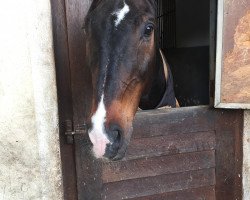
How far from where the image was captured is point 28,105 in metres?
1.83

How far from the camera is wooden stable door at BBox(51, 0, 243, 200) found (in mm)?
1828

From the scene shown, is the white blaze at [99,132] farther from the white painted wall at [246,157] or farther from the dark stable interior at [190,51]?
the dark stable interior at [190,51]

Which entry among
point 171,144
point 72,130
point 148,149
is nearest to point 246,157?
point 171,144

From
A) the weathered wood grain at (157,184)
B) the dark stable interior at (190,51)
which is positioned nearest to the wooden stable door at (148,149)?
the weathered wood grain at (157,184)

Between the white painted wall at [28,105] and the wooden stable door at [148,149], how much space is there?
6 cm

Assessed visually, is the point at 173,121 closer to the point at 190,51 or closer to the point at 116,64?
the point at 116,64

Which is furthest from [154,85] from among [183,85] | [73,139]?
[183,85]

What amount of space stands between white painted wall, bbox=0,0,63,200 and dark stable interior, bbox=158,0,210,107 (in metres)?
1.69

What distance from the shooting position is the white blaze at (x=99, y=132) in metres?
1.31

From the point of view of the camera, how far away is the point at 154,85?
2180mm

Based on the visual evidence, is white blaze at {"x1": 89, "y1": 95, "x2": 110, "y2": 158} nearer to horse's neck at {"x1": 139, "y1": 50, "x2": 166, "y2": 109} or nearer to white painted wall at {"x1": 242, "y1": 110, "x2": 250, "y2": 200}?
horse's neck at {"x1": 139, "y1": 50, "x2": 166, "y2": 109}

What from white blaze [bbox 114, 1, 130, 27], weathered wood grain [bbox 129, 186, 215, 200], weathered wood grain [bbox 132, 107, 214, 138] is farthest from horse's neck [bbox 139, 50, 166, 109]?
white blaze [bbox 114, 1, 130, 27]

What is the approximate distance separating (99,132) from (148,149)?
0.75 metres

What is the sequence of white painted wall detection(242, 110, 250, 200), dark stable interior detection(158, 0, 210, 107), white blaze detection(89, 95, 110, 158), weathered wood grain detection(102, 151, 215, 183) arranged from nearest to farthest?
white blaze detection(89, 95, 110, 158) < weathered wood grain detection(102, 151, 215, 183) < white painted wall detection(242, 110, 250, 200) < dark stable interior detection(158, 0, 210, 107)
